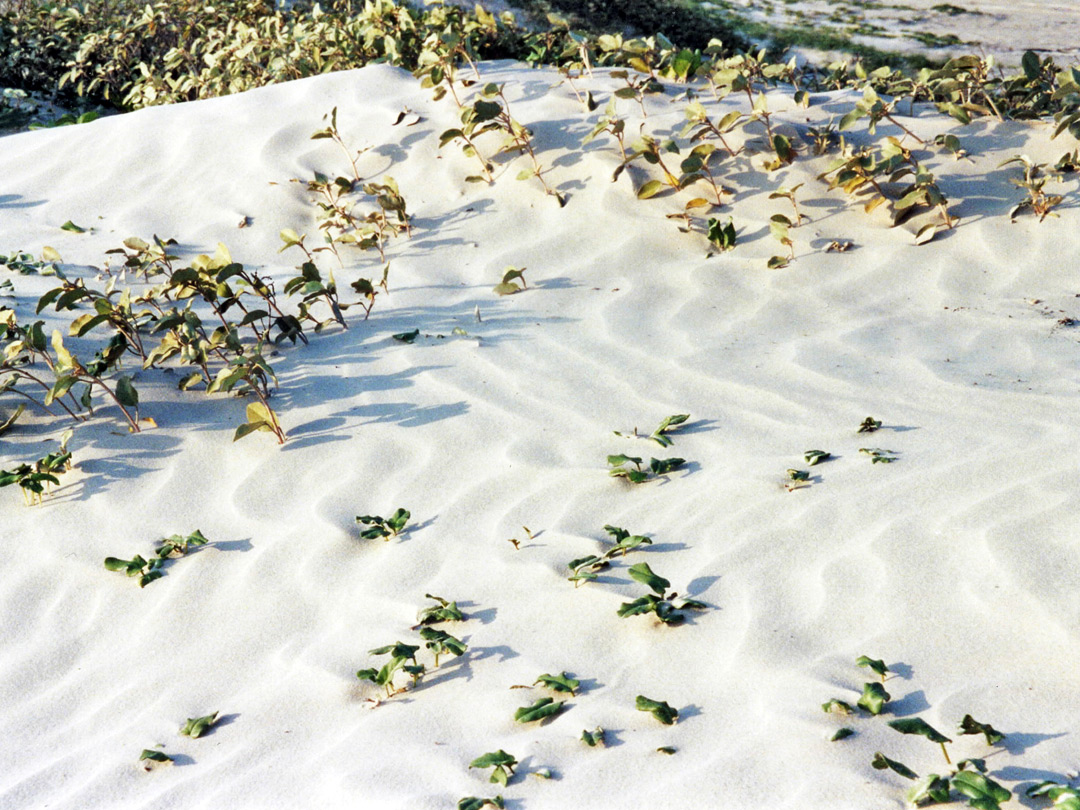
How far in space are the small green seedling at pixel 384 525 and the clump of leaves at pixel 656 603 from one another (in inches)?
24.1

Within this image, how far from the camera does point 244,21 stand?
250 inches

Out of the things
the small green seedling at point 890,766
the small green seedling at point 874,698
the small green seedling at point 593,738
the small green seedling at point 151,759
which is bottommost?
the small green seedling at point 151,759

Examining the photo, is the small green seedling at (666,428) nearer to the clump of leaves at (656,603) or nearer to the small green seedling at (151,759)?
the clump of leaves at (656,603)

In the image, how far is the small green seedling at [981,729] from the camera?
1.48 m

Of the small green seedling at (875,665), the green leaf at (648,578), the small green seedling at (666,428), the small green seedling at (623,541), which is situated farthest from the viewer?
the small green seedling at (666,428)

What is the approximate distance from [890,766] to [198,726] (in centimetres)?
118

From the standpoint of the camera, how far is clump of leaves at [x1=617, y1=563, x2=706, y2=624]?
1885 mm

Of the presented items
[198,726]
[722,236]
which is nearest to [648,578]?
[198,726]

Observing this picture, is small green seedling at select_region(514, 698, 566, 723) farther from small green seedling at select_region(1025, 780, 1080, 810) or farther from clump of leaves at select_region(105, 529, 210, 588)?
clump of leaves at select_region(105, 529, 210, 588)

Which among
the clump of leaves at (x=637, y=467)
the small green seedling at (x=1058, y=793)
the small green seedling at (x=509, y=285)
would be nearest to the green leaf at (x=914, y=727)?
the small green seedling at (x=1058, y=793)

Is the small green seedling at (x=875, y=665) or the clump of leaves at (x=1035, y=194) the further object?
the clump of leaves at (x=1035, y=194)

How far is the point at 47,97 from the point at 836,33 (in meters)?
6.71

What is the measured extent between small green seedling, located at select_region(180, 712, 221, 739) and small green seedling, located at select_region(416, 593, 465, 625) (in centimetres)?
43

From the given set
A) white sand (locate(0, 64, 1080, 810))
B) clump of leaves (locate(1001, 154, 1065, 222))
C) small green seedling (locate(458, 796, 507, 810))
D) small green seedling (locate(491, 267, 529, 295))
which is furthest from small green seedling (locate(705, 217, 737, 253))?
small green seedling (locate(458, 796, 507, 810))
